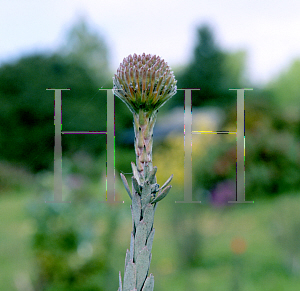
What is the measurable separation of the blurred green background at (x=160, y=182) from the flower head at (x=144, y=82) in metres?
0.29

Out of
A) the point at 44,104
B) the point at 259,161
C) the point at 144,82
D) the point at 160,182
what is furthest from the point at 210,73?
the point at 144,82

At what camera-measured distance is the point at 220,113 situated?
19.0 feet

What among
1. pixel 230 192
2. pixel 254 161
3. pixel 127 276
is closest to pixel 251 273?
pixel 230 192

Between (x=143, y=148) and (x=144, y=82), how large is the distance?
0.36 feet

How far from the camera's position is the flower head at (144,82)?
0.47m

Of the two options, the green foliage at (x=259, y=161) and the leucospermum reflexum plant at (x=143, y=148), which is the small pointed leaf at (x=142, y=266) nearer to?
the leucospermum reflexum plant at (x=143, y=148)

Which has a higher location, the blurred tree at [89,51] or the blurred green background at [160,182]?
the blurred tree at [89,51]

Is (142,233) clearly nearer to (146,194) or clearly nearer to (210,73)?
(146,194)

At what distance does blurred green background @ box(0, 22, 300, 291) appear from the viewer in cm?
213

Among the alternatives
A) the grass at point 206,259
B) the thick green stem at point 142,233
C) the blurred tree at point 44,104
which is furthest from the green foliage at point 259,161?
the thick green stem at point 142,233

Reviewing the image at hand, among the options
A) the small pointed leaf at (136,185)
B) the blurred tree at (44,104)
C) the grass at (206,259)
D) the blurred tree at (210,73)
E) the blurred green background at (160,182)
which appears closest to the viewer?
the small pointed leaf at (136,185)

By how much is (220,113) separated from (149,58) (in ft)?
18.1

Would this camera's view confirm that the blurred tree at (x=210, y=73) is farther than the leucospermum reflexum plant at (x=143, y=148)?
Yes

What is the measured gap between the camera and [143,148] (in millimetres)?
490
